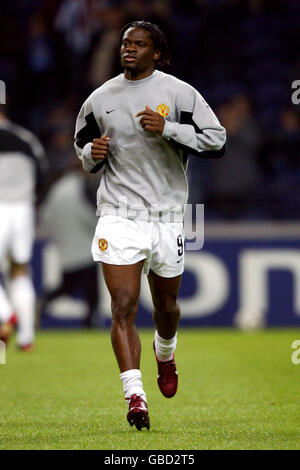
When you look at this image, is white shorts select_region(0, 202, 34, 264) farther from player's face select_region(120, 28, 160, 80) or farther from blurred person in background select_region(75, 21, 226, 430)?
player's face select_region(120, 28, 160, 80)

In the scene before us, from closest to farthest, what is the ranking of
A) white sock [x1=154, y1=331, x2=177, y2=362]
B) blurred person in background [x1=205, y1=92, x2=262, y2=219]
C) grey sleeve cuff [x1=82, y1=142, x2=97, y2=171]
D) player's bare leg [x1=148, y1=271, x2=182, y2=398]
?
grey sleeve cuff [x1=82, y1=142, x2=97, y2=171] → player's bare leg [x1=148, y1=271, x2=182, y2=398] → white sock [x1=154, y1=331, x2=177, y2=362] → blurred person in background [x1=205, y1=92, x2=262, y2=219]

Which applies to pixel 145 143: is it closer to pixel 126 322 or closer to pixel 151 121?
pixel 151 121

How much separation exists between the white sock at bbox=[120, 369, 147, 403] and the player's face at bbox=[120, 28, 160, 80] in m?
1.64

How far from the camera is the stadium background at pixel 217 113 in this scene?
509 inches

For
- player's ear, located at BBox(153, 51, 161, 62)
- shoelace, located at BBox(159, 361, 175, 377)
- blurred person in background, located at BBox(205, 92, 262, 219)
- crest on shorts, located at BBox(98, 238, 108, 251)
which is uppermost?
player's ear, located at BBox(153, 51, 161, 62)

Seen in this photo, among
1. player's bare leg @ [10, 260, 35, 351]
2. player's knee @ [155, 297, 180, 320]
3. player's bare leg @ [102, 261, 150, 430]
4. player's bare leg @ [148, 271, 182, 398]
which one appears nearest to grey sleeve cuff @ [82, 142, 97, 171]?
player's bare leg @ [102, 261, 150, 430]

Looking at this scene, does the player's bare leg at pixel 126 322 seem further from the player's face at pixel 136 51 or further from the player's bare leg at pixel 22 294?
the player's bare leg at pixel 22 294

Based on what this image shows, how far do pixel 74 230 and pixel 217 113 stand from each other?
255 cm

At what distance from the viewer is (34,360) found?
9750 millimetres

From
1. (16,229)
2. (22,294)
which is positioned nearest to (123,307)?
(16,229)

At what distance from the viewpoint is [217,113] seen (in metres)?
13.8

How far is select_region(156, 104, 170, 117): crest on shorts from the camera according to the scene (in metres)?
5.66

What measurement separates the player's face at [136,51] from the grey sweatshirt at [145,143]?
0.07 m
